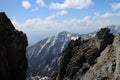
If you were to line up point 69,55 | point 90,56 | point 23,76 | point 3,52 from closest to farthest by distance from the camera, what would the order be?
point 3,52, point 23,76, point 90,56, point 69,55

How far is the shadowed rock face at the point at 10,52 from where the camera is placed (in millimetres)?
55531

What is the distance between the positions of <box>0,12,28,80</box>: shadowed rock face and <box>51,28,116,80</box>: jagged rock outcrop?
1727cm

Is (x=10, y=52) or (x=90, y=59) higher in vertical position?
(x=10, y=52)

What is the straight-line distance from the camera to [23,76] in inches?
2515

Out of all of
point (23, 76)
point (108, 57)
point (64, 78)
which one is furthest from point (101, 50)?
point (23, 76)

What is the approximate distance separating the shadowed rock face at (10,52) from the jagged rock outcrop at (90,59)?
17274 mm

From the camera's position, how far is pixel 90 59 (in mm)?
74688

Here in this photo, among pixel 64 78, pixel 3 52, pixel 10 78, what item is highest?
pixel 3 52

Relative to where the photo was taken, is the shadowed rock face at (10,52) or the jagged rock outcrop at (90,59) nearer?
the shadowed rock face at (10,52)

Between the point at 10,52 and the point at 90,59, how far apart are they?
2470cm

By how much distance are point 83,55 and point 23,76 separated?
2235 cm

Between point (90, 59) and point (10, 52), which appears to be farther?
point (90, 59)

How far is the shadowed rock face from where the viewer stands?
55.5m

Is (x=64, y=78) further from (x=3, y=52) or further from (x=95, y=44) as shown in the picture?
(x=3, y=52)
